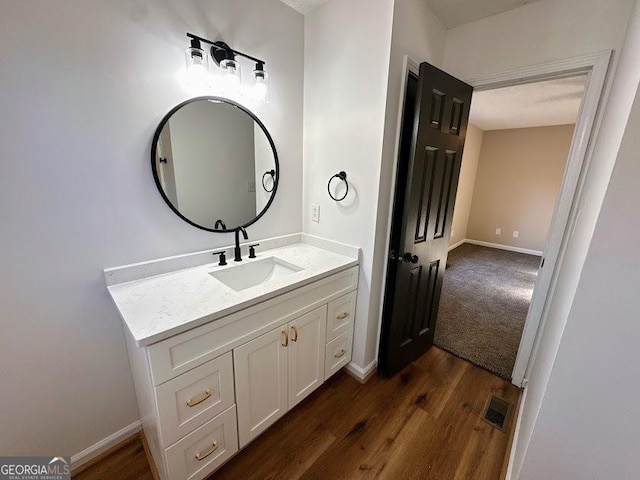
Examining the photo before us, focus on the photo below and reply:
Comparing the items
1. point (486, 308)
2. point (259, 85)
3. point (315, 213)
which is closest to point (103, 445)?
point (315, 213)

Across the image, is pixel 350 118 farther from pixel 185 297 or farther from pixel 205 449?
pixel 205 449

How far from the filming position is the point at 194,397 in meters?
1.03

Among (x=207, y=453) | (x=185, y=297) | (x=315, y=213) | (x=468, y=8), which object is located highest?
(x=468, y=8)

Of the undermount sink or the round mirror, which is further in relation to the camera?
the undermount sink

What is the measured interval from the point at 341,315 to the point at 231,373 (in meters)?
0.75

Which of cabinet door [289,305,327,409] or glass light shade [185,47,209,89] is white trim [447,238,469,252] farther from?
glass light shade [185,47,209,89]

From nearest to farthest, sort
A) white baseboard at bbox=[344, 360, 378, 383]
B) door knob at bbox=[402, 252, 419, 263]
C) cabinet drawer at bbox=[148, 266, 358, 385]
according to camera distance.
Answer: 1. cabinet drawer at bbox=[148, 266, 358, 385]
2. door knob at bbox=[402, 252, 419, 263]
3. white baseboard at bbox=[344, 360, 378, 383]

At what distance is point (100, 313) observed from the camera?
48.3 inches

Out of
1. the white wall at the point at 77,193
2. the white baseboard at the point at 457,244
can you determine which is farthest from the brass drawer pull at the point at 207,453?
the white baseboard at the point at 457,244

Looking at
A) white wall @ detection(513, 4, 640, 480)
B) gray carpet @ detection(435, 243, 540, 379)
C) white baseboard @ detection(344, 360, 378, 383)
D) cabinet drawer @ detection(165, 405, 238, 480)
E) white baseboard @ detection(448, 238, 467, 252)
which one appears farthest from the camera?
white baseboard @ detection(448, 238, 467, 252)

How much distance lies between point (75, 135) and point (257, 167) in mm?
860

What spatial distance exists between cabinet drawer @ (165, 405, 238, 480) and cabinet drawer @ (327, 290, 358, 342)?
0.67m

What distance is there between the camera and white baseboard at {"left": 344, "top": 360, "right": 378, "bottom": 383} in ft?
5.98

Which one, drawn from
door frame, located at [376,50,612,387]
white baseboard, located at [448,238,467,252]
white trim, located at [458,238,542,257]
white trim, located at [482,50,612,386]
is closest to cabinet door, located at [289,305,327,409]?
door frame, located at [376,50,612,387]
